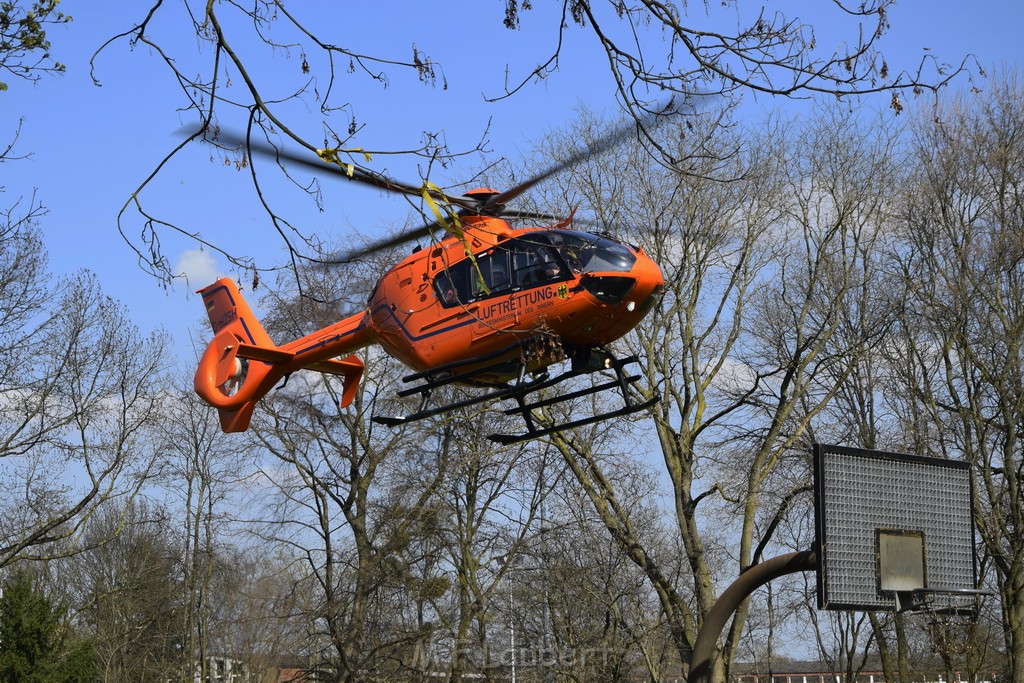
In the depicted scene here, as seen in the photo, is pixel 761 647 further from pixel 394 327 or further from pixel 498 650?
pixel 394 327

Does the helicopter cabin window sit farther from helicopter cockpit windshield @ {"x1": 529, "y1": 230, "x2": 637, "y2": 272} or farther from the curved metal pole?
the curved metal pole

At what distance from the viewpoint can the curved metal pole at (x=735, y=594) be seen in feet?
34.0

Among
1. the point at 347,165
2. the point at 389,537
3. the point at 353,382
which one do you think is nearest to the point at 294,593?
the point at 389,537

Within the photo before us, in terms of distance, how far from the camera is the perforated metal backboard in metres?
10.2

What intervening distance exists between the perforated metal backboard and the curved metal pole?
331mm

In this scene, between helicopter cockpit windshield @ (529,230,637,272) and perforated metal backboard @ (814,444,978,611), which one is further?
helicopter cockpit windshield @ (529,230,637,272)

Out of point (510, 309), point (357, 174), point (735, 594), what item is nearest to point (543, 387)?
point (510, 309)

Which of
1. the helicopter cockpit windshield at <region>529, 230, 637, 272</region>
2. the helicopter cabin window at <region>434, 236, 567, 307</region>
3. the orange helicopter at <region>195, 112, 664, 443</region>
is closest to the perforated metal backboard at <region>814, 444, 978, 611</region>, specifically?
the orange helicopter at <region>195, 112, 664, 443</region>

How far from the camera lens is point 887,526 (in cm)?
1055

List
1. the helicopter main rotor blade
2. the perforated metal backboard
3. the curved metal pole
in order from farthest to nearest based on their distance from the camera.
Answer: the curved metal pole
the perforated metal backboard
the helicopter main rotor blade

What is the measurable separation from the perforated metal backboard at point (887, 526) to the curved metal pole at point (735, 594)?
331 millimetres

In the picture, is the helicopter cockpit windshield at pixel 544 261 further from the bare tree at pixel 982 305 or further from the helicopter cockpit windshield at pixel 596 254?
the bare tree at pixel 982 305

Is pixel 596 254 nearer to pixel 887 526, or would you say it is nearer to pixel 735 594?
pixel 735 594

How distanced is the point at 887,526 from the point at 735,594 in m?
1.56
